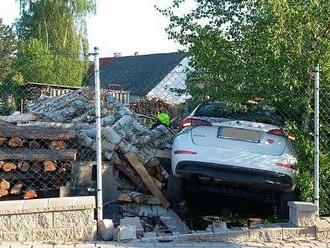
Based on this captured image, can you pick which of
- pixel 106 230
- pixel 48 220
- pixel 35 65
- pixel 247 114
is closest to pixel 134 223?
pixel 106 230

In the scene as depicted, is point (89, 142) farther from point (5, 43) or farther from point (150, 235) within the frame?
point (5, 43)

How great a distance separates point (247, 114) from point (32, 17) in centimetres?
3669

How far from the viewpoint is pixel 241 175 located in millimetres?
6570

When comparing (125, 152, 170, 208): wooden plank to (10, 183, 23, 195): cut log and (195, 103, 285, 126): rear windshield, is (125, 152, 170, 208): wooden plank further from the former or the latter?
(10, 183, 23, 195): cut log

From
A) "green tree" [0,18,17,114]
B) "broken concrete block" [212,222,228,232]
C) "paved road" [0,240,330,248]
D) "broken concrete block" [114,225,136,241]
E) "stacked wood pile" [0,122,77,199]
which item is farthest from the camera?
"green tree" [0,18,17,114]

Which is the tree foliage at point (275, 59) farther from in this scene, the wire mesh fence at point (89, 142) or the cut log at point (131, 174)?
the cut log at point (131, 174)

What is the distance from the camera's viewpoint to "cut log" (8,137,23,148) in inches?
276

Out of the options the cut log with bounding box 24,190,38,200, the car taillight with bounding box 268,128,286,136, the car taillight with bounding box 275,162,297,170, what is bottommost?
the cut log with bounding box 24,190,38,200

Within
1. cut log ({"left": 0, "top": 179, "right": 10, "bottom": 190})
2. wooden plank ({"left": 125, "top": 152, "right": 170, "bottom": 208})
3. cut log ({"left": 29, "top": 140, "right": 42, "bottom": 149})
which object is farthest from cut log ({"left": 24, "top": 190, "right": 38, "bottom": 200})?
wooden plank ({"left": 125, "top": 152, "right": 170, "bottom": 208})

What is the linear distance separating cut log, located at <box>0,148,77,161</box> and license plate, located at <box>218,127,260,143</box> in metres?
2.11

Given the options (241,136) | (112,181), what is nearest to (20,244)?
(112,181)

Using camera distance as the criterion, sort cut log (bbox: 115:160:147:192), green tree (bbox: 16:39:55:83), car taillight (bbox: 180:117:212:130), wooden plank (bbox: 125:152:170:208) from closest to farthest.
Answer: car taillight (bbox: 180:117:212:130)
wooden plank (bbox: 125:152:170:208)
cut log (bbox: 115:160:147:192)
green tree (bbox: 16:39:55:83)

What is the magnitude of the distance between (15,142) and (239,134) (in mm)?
3028

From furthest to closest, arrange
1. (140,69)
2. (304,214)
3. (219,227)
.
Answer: (140,69) < (219,227) < (304,214)
